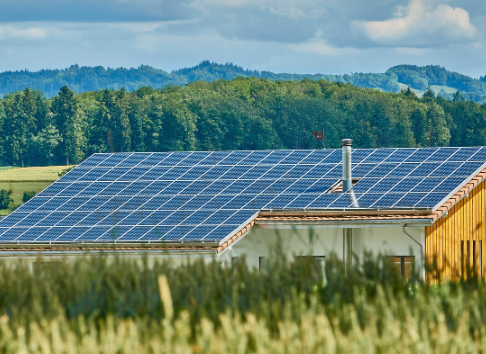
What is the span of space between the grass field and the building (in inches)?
3461

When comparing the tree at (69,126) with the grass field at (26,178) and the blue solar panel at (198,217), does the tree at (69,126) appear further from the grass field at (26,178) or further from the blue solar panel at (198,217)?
the blue solar panel at (198,217)

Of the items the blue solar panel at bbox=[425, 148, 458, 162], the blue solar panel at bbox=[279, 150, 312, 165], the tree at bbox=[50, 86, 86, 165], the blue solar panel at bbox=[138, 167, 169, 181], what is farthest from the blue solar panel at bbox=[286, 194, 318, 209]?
the tree at bbox=[50, 86, 86, 165]

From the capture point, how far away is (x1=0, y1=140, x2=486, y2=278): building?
1224 inches

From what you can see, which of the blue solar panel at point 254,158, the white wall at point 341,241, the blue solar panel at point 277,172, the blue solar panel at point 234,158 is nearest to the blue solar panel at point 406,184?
the white wall at point 341,241

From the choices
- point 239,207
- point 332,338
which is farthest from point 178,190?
point 332,338

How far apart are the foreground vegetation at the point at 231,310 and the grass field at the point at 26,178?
371 ft

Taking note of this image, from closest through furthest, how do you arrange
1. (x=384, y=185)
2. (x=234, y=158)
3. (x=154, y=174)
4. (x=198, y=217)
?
(x=198, y=217) < (x=384, y=185) < (x=154, y=174) < (x=234, y=158)

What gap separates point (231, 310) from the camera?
11305mm

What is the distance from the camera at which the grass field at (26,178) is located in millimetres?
137500

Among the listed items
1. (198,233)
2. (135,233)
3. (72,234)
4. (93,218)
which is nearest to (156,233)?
(135,233)

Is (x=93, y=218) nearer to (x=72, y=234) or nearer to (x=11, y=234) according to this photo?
(x=72, y=234)

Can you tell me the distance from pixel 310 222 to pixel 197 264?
18.7 m

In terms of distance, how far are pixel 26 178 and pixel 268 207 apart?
127 metres

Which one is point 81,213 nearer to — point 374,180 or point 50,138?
point 374,180
